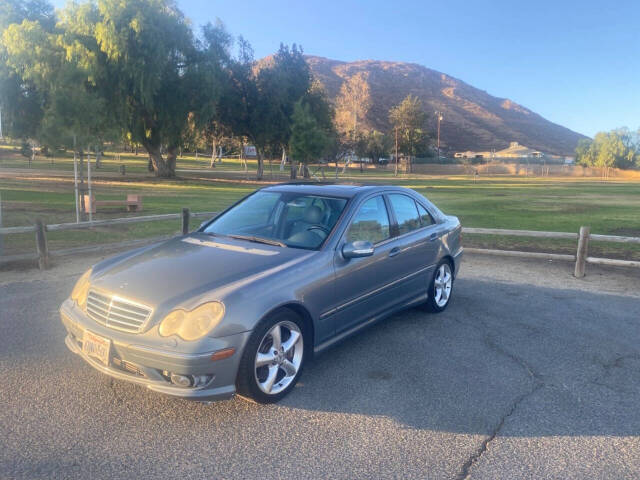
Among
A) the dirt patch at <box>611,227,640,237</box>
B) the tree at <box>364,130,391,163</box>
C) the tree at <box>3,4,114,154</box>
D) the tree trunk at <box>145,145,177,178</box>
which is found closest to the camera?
the tree at <box>3,4,114,154</box>

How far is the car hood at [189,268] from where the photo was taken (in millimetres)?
3543

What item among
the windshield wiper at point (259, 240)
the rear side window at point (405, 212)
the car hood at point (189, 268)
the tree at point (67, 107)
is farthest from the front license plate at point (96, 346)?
the tree at point (67, 107)

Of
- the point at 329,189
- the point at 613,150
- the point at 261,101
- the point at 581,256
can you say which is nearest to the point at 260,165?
the point at 261,101

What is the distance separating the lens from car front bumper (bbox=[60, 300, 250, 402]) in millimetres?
3225

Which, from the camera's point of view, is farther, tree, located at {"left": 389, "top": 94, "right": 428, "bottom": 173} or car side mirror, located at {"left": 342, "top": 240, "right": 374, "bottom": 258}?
tree, located at {"left": 389, "top": 94, "right": 428, "bottom": 173}

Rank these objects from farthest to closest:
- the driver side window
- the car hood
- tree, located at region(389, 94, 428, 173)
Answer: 1. tree, located at region(389, 94, 428, 173)
2. the driver side window
3. the car hood

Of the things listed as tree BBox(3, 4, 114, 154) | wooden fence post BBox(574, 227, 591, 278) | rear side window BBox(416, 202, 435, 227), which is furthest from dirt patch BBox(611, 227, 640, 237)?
tree BBox(3, 4, 114, 154)

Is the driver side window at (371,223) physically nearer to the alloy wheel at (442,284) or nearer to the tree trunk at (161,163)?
the alloy wheel at (442,284)

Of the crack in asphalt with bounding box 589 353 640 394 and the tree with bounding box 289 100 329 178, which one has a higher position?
the tree with bounding box 289 100 329 178

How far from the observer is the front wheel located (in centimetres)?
590

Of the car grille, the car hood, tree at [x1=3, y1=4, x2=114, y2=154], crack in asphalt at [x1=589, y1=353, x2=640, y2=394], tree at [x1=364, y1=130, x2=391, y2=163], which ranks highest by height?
tree at [x1=364, y1=130, x2=391, y2=163]

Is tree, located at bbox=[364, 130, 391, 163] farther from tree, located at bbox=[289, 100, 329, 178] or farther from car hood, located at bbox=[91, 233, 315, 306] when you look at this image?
car hood, located at bbox=[91, 233, 315, 306]

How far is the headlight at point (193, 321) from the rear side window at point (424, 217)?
10.5 feet

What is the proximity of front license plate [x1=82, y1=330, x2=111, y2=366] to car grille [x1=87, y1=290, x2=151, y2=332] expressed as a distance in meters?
0.11
